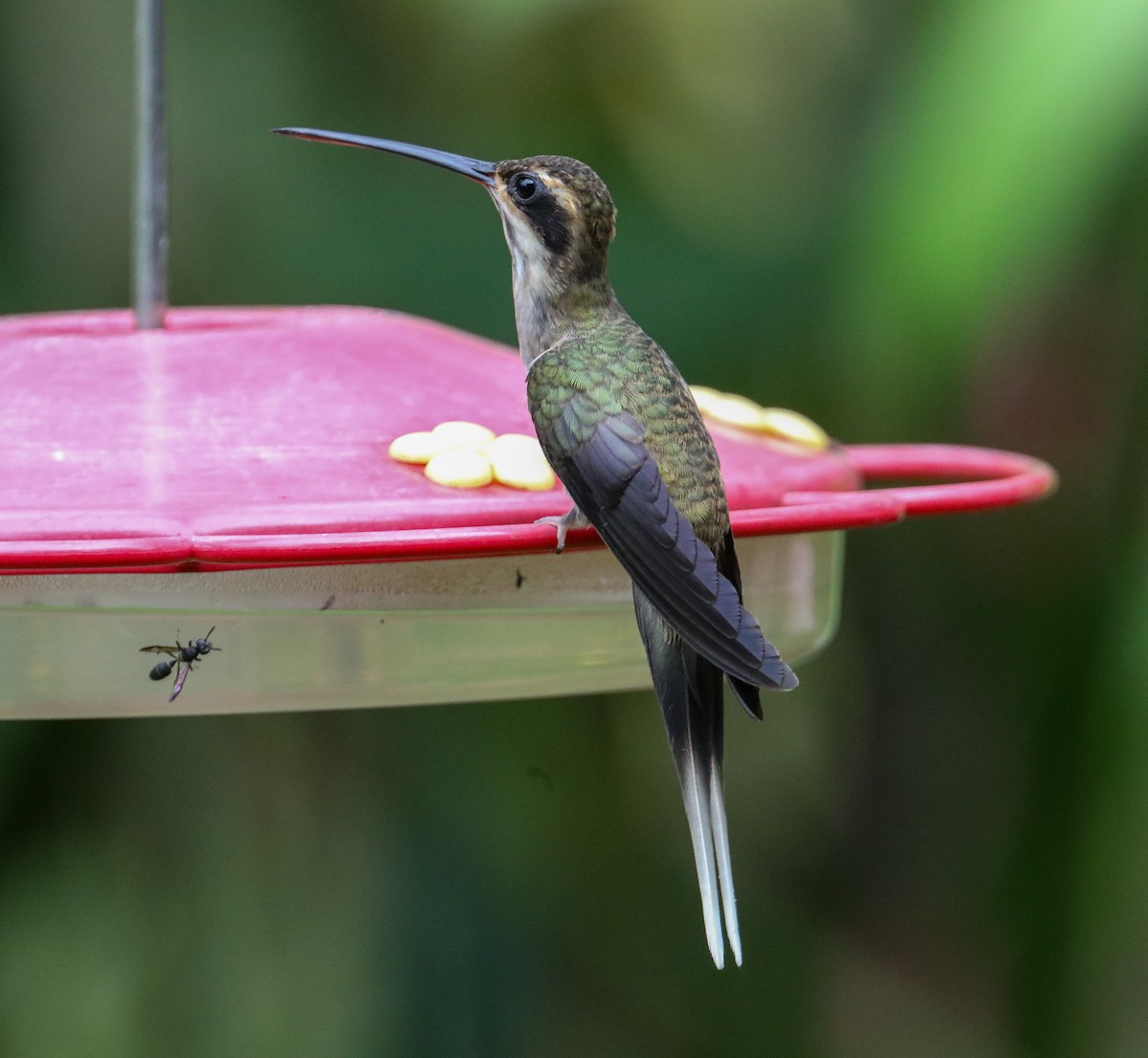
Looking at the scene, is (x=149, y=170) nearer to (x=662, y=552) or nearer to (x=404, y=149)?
(x=404, y=149)

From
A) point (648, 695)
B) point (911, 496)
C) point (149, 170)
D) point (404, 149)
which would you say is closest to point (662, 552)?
point (911, 496)

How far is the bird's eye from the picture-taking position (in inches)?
70.3

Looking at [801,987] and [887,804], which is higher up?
[887,804]

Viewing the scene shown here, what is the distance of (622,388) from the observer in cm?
165

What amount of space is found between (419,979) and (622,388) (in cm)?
222

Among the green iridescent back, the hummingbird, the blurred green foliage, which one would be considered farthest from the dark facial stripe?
the blurred green foliage

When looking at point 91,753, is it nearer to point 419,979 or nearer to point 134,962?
point 134,962

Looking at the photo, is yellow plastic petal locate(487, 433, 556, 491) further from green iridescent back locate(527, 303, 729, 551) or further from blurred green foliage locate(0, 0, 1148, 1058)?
blurred green foliage locate(0, 0, 1148, 1058)

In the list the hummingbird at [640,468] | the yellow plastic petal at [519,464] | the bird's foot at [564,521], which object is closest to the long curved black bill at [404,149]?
the hummingbird at [640,468]

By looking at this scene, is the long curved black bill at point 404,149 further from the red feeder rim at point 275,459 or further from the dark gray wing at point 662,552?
the dark gray wing at point 662,552

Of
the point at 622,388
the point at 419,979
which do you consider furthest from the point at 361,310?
the point at 419,979

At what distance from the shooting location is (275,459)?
1.44 meters

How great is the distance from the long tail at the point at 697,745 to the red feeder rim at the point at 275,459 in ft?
0.45

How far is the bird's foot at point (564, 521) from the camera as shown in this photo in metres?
1.36
